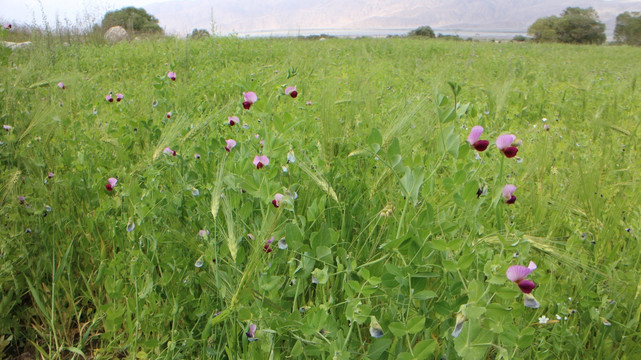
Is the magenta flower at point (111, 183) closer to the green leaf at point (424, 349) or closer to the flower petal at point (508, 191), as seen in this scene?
the green leaf at point (424, 349)

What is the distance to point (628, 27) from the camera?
176 ft

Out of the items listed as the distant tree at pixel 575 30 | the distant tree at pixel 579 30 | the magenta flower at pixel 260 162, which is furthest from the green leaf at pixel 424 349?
the distant tree at pixel 579 30

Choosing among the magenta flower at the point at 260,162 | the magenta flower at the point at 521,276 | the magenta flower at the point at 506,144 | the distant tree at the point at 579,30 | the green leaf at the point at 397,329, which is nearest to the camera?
the magenta flower at the point at 521,276

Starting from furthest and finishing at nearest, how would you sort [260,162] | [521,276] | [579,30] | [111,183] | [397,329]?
[579,30] → [111,183] → [260,162] → [397,329] → [521,276]

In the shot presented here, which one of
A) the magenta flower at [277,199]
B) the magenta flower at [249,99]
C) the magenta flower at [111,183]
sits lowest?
the magenta flower at [111,183]

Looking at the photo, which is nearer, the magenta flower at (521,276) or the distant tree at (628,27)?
the magenta flower at (521,276)

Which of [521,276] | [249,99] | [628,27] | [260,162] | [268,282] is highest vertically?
[628,27]

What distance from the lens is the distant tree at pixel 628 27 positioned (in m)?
50.9

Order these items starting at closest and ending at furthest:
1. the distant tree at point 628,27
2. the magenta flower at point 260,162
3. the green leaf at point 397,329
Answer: the green leaf at point 397,329, the magenta flower at point 260,162, the distant tree at point 628,27

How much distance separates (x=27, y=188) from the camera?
1.68m

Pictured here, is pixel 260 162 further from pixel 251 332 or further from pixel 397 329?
pixel 397 329

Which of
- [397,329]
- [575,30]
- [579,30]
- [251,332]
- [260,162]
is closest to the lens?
[397,329]

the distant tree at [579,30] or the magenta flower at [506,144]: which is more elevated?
the distant tree at [579,30]

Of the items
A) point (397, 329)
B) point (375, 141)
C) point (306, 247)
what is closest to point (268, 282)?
point (306, 247)
